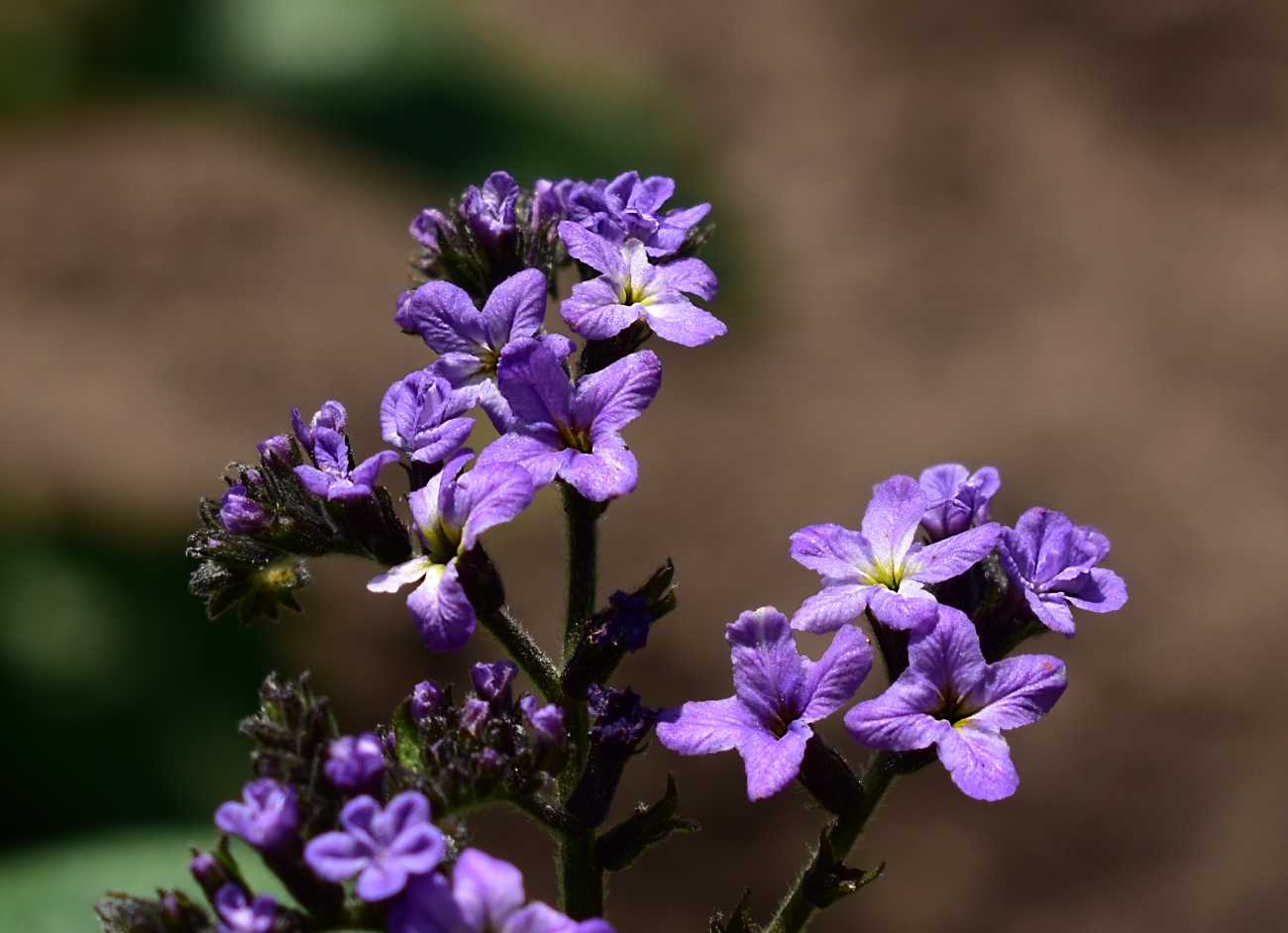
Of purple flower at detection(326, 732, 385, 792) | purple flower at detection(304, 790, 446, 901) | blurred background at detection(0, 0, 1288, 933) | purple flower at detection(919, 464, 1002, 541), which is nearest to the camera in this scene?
purple flower at detection(304, 790, 446, 901)

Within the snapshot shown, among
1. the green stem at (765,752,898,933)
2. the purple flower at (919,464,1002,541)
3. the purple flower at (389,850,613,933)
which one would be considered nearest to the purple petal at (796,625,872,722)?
the green stem at (765,752,898,933)

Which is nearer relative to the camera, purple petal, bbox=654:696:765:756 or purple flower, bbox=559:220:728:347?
purple petal, bbox=654:696:765:756

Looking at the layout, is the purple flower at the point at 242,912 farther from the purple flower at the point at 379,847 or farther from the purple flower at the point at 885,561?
the purple flower at the point at 885,561

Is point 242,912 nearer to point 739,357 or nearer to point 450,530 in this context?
point 450,530

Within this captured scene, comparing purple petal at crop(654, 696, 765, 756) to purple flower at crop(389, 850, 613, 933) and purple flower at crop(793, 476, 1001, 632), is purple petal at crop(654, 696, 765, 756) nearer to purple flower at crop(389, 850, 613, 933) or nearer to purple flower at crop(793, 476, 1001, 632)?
purple flower at crop(793, 476, 1001, 632)

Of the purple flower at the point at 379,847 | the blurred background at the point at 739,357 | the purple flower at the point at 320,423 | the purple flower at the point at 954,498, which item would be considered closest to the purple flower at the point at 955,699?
the purple flower at the point at 954,498

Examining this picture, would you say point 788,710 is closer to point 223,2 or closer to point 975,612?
point 975,612

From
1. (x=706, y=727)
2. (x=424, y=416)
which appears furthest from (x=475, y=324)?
(x=706, y=727)
